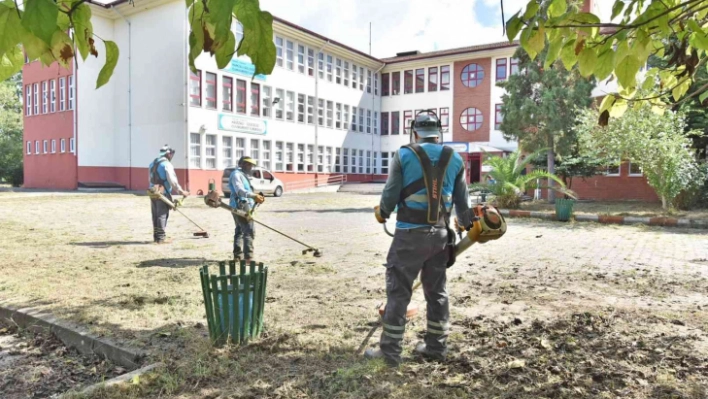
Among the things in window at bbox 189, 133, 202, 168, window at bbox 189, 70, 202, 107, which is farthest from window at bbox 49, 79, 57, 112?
window at bbox 189, 133, 202, 168

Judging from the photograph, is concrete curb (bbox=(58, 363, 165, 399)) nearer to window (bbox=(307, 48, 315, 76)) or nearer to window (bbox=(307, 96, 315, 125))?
window (bbox=(307, 96, 315, 125))

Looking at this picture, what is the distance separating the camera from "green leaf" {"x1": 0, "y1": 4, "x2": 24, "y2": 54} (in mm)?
1493

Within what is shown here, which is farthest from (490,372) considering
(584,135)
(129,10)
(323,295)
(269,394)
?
(129,10)

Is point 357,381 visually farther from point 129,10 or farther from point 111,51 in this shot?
point 129,10

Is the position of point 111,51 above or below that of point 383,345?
above

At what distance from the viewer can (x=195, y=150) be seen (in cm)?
3022

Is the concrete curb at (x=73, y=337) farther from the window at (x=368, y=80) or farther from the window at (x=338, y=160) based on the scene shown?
the window at (x=368, y=80)

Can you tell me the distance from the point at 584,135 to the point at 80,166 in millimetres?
28790

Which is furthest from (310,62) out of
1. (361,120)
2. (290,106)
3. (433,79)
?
(433,79)

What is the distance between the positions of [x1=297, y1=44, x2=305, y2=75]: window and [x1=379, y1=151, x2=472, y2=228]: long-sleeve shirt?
111ft

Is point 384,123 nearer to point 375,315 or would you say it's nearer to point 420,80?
point 420,80

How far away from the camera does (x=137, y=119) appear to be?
104 ft

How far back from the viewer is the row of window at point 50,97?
33.1 meters

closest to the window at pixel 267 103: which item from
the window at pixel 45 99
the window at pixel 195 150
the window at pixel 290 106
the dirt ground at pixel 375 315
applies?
the window at pixel 290 106
